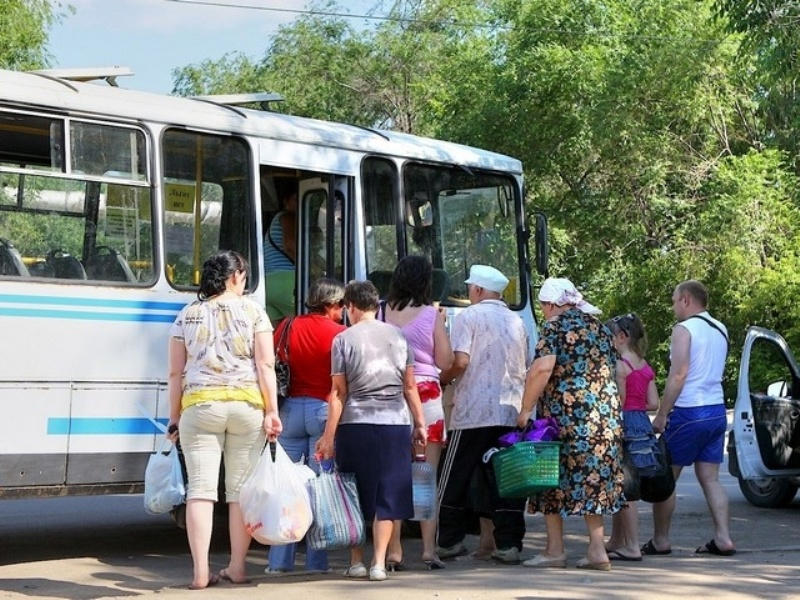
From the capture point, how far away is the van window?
9648mm

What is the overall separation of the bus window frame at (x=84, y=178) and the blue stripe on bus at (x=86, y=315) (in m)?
0.19

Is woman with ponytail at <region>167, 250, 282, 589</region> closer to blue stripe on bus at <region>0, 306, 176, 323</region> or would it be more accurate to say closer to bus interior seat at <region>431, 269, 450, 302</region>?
blue stripe on bus at <region>0, 306, 176, 323</region>

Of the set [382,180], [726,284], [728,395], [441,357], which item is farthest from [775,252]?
[441,357]

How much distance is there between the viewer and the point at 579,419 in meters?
8.91

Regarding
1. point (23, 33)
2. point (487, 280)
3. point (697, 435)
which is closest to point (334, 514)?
point (487, 280)

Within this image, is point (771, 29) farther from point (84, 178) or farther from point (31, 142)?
point (31, 142)

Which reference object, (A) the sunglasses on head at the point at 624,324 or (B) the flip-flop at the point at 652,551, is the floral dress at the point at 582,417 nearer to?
(A) the sunglasses on head at the point at 624,324

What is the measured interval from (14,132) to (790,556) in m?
5.88

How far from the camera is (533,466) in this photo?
871 centimetres

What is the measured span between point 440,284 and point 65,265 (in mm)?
3586

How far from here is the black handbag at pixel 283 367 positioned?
352 inches

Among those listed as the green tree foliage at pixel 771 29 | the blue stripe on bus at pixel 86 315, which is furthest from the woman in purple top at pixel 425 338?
the green tree foliage at pixel 771 29

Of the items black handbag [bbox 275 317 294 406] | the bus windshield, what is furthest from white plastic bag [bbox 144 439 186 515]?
the bus windshield

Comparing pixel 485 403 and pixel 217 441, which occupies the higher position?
pixel 485 403
